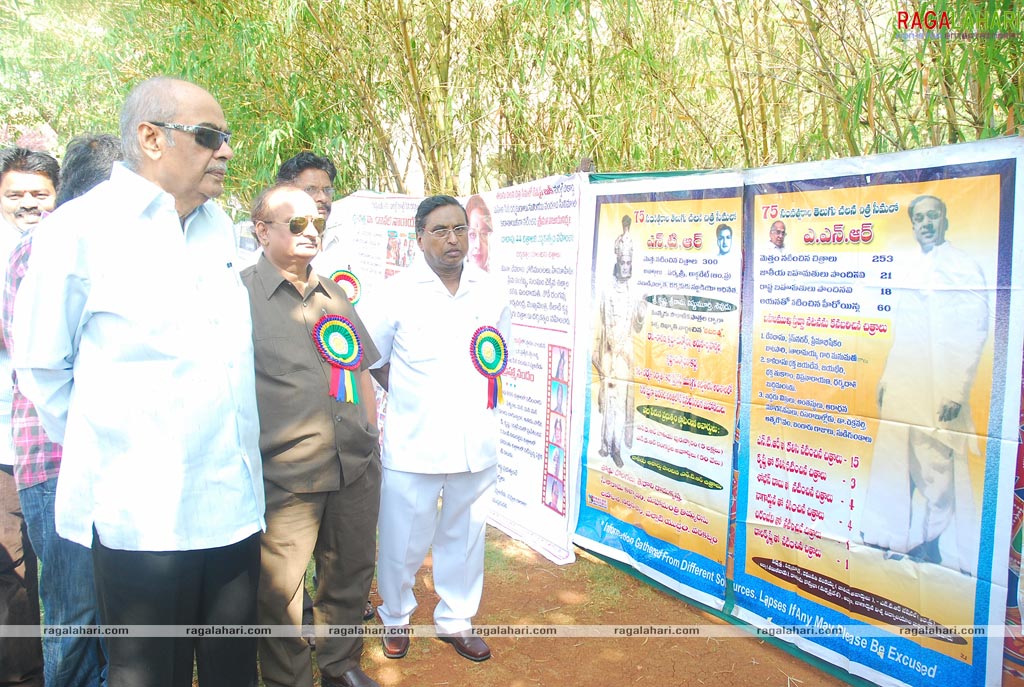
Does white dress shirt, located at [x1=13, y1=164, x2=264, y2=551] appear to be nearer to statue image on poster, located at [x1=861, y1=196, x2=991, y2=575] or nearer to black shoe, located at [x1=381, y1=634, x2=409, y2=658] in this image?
black shoe, located at [x1=381, y1=634, x2=409, y2=658]

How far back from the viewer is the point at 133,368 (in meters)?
1.74

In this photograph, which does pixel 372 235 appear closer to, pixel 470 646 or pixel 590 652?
pixel 470 646

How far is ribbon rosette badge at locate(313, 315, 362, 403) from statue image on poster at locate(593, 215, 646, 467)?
162 centimetres

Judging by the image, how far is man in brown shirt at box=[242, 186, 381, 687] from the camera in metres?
2.57

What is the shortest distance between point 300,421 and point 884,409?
209 centimetres

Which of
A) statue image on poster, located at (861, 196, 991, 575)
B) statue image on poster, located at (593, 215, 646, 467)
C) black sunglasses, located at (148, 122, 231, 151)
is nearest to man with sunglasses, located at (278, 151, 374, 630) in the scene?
statue image on poster, located at (593, 215, 646, 467)

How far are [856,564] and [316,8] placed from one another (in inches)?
195

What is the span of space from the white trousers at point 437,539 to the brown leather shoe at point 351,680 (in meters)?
0.38

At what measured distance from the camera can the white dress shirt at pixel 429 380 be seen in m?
3.09

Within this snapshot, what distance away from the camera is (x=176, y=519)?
Answer: 5.84 feet

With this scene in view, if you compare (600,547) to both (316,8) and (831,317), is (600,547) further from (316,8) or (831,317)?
(316,8)

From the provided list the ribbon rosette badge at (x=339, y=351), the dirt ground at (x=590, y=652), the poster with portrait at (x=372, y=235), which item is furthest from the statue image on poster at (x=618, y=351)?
the poster with portrait at (x=372, y=235)

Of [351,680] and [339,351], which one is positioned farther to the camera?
[351,680]

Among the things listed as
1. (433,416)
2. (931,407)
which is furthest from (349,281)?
(931,407)
